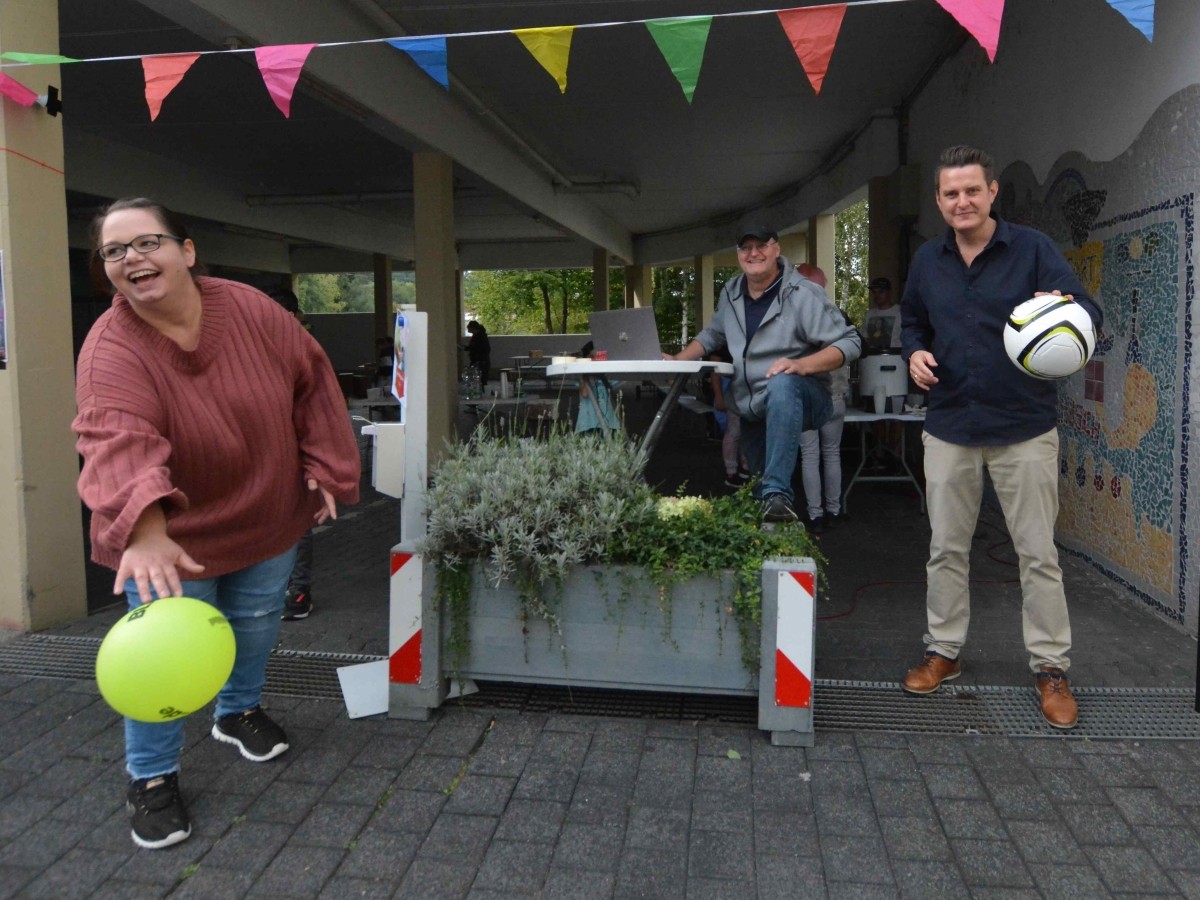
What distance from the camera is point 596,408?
4621 mm

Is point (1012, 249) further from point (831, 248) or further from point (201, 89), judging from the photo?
point (831, 248)

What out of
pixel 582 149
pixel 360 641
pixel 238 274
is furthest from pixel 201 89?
A: pixel 238 274

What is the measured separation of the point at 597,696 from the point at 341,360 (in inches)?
1198

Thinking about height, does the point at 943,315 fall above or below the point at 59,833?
above

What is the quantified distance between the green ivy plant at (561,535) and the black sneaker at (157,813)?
995 millimetres

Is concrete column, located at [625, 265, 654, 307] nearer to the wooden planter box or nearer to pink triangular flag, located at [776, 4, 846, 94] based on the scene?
pink triangular flag, located at [776, 4, 846, 94]

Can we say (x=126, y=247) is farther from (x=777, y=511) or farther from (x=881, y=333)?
(x=881, y=333)

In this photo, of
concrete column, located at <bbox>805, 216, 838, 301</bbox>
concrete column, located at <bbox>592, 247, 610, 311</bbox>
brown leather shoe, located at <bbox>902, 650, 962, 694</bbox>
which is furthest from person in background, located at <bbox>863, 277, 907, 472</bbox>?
concrete column, located at <bbox>592, 247, 610, 311</bbox>

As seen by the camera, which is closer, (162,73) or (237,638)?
(237,638)

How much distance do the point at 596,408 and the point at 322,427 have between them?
1.86 meters

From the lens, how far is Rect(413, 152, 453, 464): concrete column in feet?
34.1

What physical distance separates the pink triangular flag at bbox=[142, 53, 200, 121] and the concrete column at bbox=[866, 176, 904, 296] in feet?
23.6

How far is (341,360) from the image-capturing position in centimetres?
3238

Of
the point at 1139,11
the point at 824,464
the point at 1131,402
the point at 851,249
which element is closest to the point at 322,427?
the point at 1139,11
